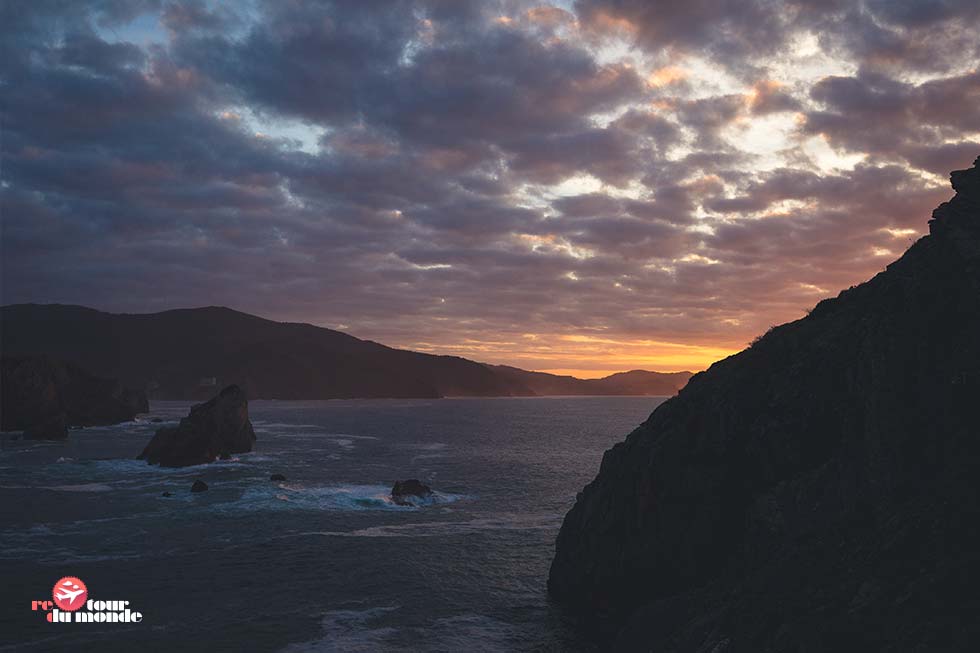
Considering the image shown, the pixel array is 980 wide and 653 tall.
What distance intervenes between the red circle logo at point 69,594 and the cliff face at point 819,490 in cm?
2499

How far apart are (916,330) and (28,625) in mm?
38909

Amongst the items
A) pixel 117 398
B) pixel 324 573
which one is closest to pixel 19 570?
pixel 324 573

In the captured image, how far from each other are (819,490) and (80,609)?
115 feet

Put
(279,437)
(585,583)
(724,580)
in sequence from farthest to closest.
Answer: (279,437) → (585,583) → (724,580)

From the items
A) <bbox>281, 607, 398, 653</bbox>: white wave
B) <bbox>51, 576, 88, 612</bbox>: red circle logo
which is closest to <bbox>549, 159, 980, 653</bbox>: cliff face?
<bbox>281, 607, 398, 653</bbox>: white wave

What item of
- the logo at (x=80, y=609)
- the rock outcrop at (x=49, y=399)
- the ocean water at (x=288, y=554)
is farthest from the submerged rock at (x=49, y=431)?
the logo at (x=80, y=609)

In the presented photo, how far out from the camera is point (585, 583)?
32031mm

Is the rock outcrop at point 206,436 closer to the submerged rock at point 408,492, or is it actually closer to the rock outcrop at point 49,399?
the submerged rock at point 408,492

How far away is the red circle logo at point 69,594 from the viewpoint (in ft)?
102

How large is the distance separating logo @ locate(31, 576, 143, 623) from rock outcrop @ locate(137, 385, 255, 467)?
2066 inches

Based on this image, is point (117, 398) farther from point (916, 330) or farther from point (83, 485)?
point (916, 330)

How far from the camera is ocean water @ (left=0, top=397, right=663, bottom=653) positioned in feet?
92.3

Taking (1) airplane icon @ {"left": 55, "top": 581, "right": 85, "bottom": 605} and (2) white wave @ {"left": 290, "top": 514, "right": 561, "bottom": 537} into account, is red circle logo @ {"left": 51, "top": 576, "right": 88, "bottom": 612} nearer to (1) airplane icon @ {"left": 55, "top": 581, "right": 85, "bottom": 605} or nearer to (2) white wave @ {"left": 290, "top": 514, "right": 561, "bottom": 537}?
(1) airplane icon @ {"left": 55, "top": 581, "right": 85, "bottom": 605}

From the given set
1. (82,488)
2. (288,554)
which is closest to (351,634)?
(288,554)
